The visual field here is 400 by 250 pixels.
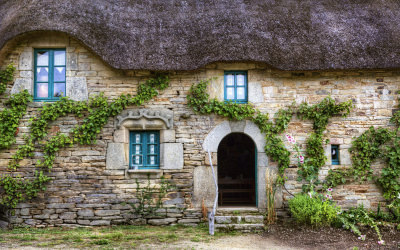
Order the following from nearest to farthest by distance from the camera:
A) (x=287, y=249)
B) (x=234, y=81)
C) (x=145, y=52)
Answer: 1. (x=287, y=249)
2. (x=145, y=52)
3. (x=234, y=81)

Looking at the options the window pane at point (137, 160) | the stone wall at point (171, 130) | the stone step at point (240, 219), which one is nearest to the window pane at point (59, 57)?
the stone wall at point (171, 130)

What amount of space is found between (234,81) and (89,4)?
3176mm

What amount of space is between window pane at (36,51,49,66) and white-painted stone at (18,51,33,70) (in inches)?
5.4

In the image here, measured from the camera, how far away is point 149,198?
6371mm

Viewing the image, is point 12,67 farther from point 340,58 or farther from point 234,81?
point 340,58

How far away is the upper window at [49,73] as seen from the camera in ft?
21.4

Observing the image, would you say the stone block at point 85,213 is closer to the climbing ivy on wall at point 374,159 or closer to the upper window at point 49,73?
the upper window at point 49,73

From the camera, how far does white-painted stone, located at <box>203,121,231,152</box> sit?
6.47m

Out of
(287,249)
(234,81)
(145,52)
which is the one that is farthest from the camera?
(234,81)

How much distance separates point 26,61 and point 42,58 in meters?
0.29

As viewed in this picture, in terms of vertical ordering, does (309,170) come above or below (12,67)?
below

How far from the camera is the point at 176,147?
6.45 meters

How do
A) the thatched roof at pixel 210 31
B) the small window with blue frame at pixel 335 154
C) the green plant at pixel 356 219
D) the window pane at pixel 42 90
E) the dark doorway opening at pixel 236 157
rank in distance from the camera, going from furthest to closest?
the dark doorway opening at pixel 236 157
the small window with blue frame at pixel 335 154
the window pane at pixel 42 90
the thatched roof at pixel 210 31
the green plant at pixel 356 219

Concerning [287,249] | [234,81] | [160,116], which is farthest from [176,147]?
[287,249]
